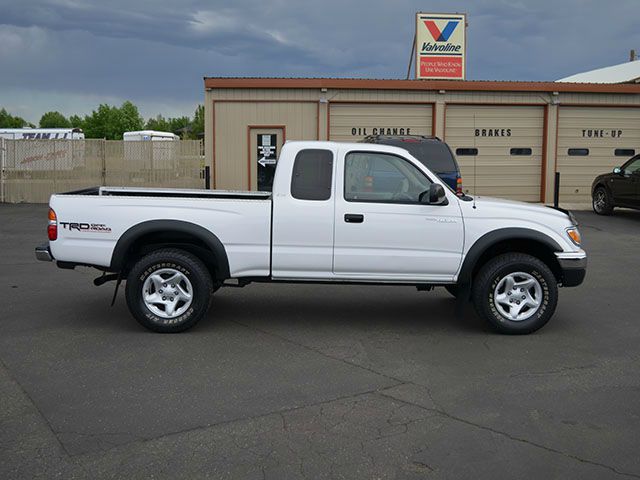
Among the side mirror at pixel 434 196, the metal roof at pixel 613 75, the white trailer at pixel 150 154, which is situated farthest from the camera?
the metal roof at pixel 613 75

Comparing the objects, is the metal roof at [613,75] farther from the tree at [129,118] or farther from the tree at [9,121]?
A: the tree at [9,121]

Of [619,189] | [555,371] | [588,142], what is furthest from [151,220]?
[588,142]

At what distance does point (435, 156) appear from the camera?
13.0 m

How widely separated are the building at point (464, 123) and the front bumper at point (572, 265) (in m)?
14.0

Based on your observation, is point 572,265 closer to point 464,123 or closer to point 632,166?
point 632,166

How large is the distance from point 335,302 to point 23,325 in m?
3.38

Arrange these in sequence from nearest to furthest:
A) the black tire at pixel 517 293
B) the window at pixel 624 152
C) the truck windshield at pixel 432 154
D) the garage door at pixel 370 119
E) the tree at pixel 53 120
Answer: the black tire at pixel 517 293
the truck windshield at pixel 432 154
the garage door at pixel 370 119
the window at pixel 624 152
the tree at pixel 53 120

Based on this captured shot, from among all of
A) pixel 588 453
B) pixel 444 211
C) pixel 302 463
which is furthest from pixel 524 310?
pixel 302 463

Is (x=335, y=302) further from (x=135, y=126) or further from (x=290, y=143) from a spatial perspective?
(x=135, y=126)

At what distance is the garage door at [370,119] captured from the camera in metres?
20.8

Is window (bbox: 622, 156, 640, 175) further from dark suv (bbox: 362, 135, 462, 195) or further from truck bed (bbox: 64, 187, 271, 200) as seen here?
truck bed (bbox: 64, 187, 271, 200)

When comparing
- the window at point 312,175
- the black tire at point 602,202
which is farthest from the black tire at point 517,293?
the black tire at point 602,202

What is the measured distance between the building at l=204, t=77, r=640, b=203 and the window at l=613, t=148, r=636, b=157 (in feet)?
0.10

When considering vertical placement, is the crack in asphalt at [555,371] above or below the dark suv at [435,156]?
below
